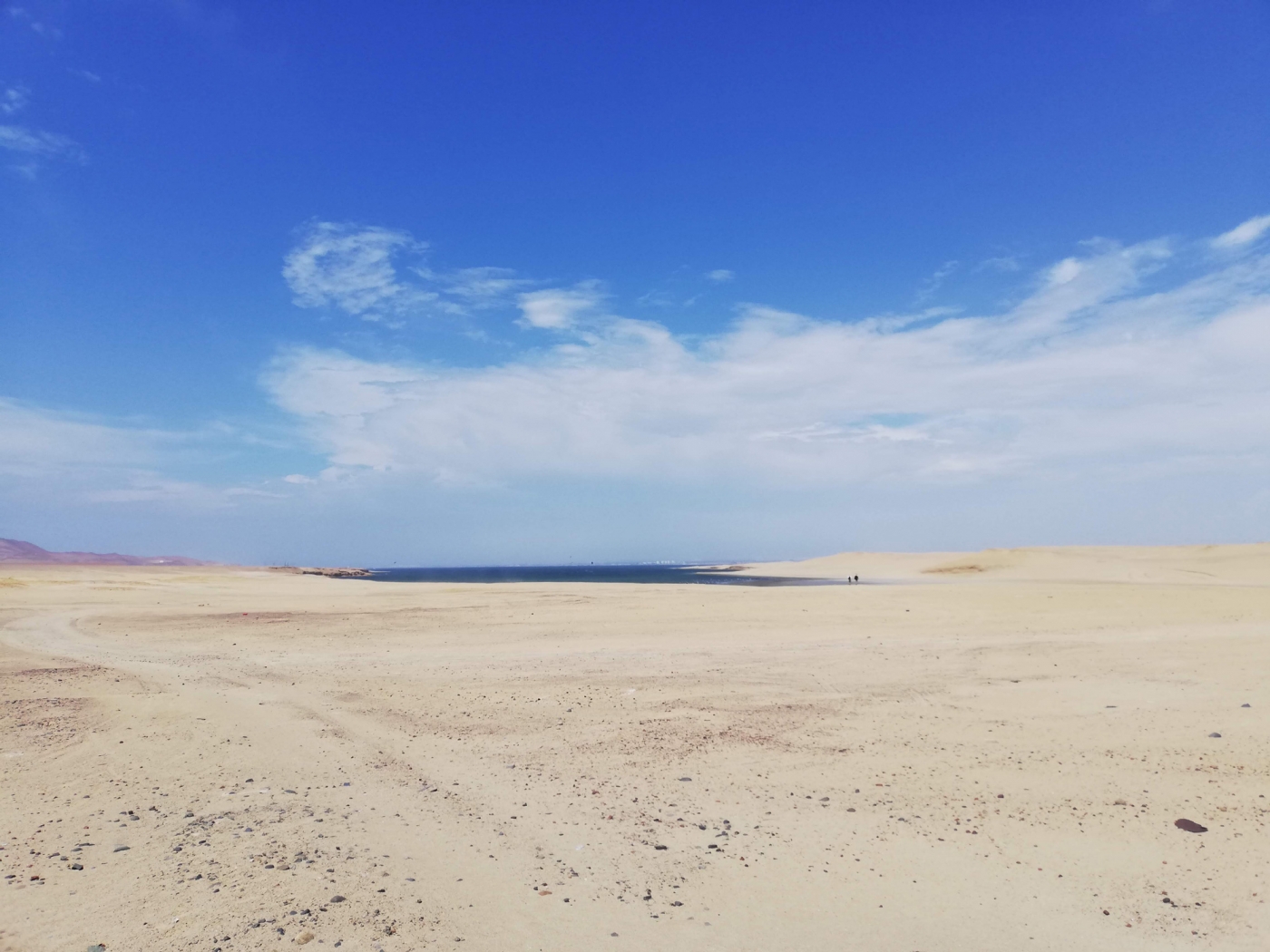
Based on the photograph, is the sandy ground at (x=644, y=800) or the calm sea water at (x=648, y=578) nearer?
the sandy ground at (x=644, y=800)

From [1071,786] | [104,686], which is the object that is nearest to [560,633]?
[104,686]

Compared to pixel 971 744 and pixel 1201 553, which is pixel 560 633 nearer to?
pixel 971 744

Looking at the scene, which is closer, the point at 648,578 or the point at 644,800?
the point at 644,800

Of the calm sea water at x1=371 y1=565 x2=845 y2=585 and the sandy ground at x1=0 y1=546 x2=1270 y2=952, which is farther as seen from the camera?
the calm sea water at x1=371 y1=565 x2=845 y2=585

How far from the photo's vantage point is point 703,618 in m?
23.2

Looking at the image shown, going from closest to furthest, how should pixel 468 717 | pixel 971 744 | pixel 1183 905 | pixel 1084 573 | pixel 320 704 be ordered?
pixel 1183 905 < pixel 971 744 < pixel 468 717 < pixel 320 704 < pixel 1084 573

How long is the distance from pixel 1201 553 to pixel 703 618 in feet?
187

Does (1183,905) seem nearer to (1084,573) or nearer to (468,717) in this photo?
(468,717)

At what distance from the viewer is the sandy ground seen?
472 cm

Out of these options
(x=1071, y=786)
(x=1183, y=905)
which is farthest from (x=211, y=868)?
(x=1071, y=786)

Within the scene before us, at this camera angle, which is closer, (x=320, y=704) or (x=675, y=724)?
(x=675, y=724)

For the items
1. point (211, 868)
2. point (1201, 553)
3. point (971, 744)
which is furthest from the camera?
point (1201, 553)

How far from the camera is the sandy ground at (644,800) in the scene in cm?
472

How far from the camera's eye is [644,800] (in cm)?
683
